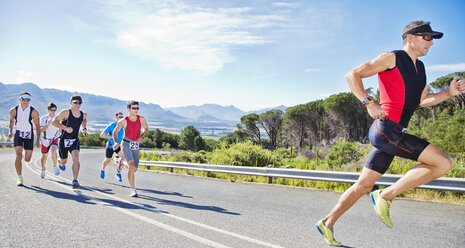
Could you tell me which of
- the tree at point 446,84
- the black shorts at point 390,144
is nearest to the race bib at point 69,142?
the black shorts at point 390,144

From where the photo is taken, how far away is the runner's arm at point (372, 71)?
2717 mm

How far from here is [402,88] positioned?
9.06 ft

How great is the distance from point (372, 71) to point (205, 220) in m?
3.16

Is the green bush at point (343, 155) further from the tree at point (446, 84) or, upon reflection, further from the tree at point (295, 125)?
the tree at point (295, 125)

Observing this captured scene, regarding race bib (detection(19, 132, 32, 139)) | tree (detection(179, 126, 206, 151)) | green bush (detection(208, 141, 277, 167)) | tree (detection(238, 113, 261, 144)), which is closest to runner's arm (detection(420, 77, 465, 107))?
green bush (detection(208, 141, 277, 167))

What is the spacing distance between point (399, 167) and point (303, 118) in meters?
49.6

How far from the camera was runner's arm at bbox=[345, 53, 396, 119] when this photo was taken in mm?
2717

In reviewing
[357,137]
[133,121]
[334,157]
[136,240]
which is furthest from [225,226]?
[357,137]

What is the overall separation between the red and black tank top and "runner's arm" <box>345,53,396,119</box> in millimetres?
80

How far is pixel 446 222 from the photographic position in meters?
4.27

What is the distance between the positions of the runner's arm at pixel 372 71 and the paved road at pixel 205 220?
5.52 feet

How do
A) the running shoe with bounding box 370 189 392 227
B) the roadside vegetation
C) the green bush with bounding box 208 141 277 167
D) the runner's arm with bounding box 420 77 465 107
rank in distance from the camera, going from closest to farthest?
the running shoe with bounding box 370 189 392 227 → the runner's arm with bounding box 420 77 465 107 → the roadside vegetation → the green bush with bounding box 208 141 277 167

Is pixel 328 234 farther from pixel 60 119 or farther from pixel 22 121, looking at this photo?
pixel 22 121

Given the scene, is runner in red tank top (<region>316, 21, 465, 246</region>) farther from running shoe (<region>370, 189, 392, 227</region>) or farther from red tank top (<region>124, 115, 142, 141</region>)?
red tank top (<region>124, 115, 142, 141</region>)
